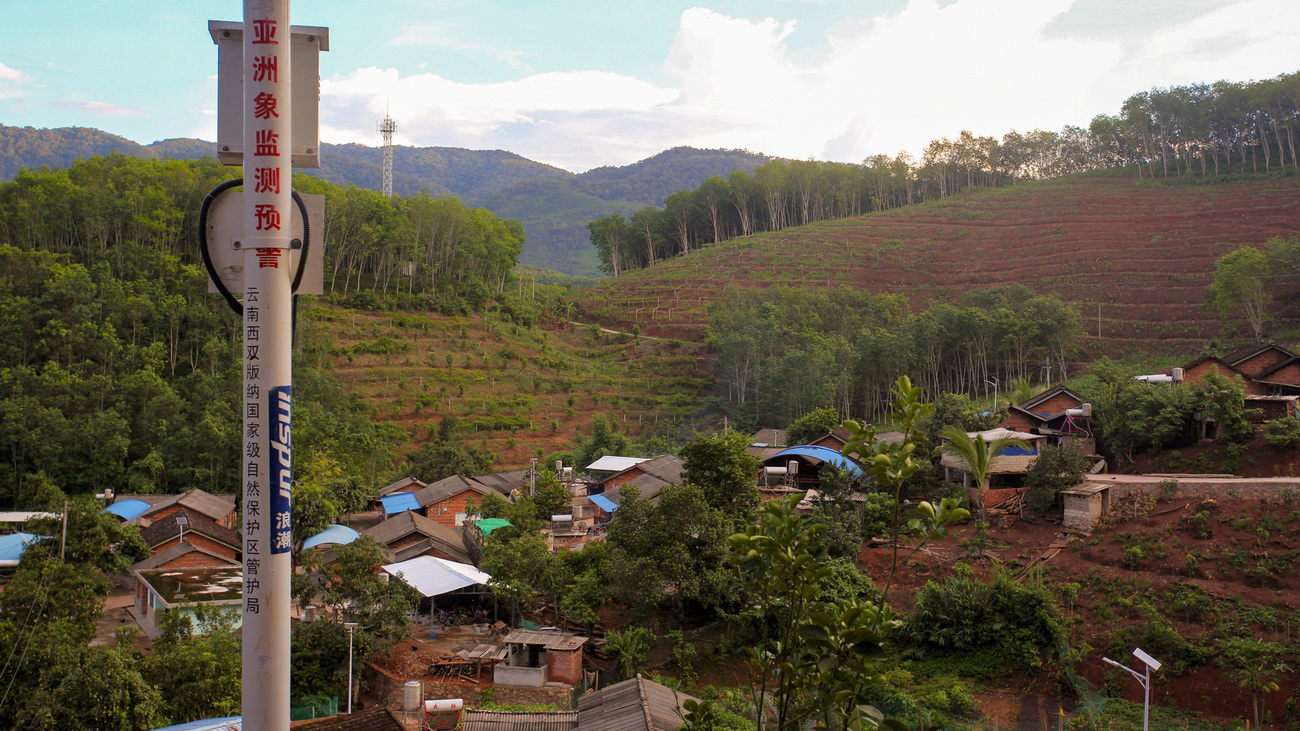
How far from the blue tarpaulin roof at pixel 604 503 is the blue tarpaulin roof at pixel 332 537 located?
22.4 feet

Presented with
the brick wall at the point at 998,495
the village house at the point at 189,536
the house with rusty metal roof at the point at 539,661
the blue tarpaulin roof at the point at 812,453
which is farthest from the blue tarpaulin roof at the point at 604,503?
the brick wall at the point at 998,495

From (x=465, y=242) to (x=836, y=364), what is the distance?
2424cm

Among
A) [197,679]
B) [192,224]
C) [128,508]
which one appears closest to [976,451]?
[197,679]

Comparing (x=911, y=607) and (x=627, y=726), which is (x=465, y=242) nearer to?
(x=911, y=607)

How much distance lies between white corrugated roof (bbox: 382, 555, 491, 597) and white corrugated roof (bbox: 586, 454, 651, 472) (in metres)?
9.93

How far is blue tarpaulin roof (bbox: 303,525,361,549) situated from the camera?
18188 millimetres

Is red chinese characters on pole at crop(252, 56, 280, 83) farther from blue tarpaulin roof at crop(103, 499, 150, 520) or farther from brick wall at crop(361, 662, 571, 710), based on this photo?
blue tarpaulin roof at crop(103, 499, 150, 520)

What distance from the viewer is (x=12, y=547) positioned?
1844cm

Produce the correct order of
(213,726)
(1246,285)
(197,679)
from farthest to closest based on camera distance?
(1246,285), (197,679), (213,726)

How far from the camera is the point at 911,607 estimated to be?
15.1m

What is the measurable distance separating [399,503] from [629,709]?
15914 millimetres

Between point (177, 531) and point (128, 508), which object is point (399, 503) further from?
point (128, 508)

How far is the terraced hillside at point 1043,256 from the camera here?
41094 mm

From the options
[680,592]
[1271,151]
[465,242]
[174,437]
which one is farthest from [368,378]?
[1271,151]
